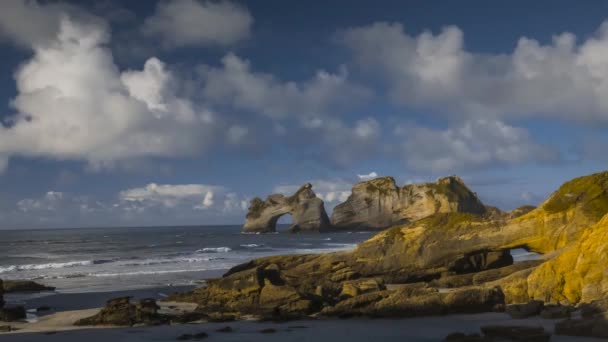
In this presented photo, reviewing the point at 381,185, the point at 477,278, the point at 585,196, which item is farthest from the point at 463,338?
the point at 381,185

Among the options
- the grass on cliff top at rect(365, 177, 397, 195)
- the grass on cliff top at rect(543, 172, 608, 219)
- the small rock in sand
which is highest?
the grass on cliff top at rect(365, 177, 397, 195)

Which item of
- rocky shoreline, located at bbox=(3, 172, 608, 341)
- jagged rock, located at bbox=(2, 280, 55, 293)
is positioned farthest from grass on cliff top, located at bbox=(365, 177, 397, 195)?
jagged rock, located at bbox=(2, 280, 55, 293)

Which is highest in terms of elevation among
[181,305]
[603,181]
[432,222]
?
[603,181]

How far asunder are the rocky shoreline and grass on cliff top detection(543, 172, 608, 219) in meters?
0.04

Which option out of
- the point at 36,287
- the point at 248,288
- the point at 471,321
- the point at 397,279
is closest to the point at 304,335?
the point at 471,321

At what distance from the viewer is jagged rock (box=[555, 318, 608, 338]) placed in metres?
11.8

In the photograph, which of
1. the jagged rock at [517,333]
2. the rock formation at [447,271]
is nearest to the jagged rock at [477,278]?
the rock formation at [447,271]

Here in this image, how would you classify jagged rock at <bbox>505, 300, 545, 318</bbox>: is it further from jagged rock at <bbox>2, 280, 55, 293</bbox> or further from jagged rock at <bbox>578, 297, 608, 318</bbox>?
jagged rock at <bbox>2, 280, 55, 293</bbox>

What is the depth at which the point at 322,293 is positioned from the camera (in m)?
20.2

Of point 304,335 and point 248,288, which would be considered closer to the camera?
point 304,335

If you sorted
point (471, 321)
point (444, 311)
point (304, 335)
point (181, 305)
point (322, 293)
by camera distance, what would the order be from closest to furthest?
point (304, 335) → point (471, 321) → point (444, 311) → point (322, 293) → point (181, 305)

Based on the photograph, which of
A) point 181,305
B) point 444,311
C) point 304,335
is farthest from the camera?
point 181,305

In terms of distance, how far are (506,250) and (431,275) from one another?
4.23 metres

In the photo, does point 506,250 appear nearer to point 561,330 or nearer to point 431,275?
point 431,275
